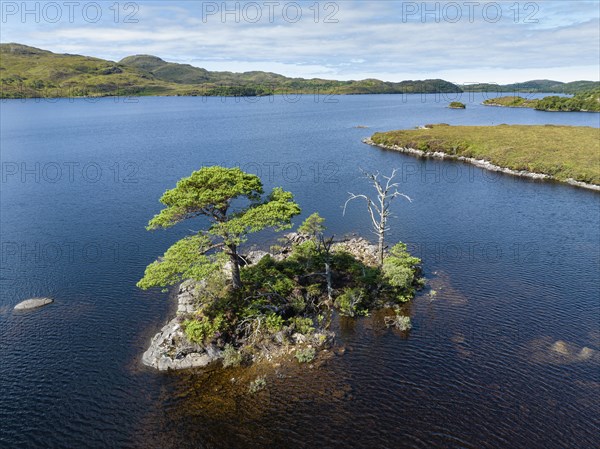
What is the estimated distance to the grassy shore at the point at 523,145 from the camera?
10625 cm

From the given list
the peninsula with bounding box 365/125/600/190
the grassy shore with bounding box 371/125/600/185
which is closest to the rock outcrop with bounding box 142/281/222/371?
the peninsula with bounding box 365/125/600/190

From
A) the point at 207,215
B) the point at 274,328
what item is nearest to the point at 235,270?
the point at 207,215

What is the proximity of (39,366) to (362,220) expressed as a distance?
180 ft

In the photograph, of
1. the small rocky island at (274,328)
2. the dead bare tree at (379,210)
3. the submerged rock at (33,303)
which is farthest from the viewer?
the dead bare tree at (379,210)

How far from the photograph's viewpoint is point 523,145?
13012 cm

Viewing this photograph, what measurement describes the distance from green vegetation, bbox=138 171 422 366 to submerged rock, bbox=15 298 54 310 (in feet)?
63.5

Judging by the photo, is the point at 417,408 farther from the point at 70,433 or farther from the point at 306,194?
the point at 306,194

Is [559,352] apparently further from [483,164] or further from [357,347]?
[483,164]

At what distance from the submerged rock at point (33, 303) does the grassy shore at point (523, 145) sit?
115187 mm

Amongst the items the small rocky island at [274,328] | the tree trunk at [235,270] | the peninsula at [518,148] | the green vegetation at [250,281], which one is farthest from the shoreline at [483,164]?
the tree trunk at [235,270]

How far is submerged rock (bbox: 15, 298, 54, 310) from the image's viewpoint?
4835cm

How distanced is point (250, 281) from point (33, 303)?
2740 cm

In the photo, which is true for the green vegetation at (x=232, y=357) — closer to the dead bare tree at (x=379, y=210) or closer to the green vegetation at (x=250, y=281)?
the green vegetation at (x=250, y=281)

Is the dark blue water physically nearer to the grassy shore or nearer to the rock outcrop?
the rock outcrop
